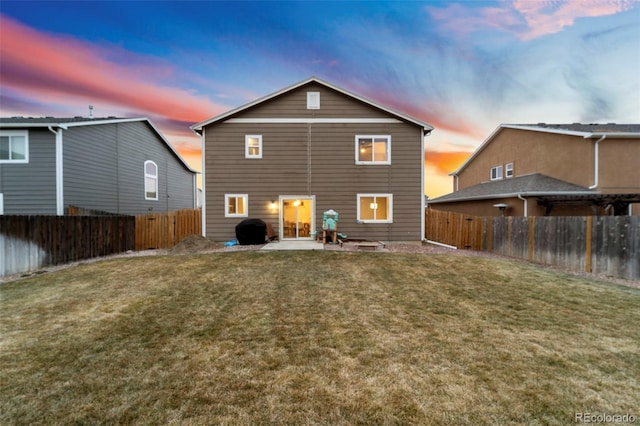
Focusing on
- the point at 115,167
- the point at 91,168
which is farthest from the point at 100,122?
the point at 115,167

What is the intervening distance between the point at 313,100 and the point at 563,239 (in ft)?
40.1

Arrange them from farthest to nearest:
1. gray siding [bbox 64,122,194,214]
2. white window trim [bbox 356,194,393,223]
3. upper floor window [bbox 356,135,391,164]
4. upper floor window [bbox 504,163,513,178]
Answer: upper floor window [bbox 504,163,513,178] → upper floor window [bbox 356,135,391,164] → white window trim [bbox 356,194,393,223] → gray siding [bbox 64,122,194,214]

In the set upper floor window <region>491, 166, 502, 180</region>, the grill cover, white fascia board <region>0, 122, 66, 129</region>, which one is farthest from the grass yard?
upper floor window <region>491, 166, 502, 180</region>

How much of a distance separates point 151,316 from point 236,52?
16.9 metres

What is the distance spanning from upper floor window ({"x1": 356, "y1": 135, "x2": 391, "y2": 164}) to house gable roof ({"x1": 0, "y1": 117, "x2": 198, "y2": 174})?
14.1 meters

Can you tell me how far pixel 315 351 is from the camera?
3.72 meters

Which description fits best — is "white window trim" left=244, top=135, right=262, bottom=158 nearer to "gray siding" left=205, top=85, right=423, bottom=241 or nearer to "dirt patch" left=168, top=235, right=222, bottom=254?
"gray siding" left=205, top=85, right=423, bottom=241

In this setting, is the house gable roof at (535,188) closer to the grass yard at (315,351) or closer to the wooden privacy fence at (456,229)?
the wooden privacy fence at (456,229)

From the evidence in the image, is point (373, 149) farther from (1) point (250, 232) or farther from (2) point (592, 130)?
(2) point (592, 130)

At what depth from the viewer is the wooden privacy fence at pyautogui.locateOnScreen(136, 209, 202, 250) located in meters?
13.2

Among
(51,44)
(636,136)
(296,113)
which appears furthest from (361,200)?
(51,44)

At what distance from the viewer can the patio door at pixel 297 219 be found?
1407cm

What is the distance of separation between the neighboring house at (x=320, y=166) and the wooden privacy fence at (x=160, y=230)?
4.70 feet

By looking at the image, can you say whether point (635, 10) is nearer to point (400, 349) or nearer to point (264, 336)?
point (400, 349)
